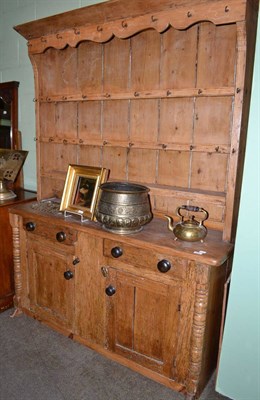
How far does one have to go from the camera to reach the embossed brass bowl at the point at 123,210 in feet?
5.63

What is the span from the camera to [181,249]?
5.07 ft

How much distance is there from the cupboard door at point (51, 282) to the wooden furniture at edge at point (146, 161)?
0.03 feet

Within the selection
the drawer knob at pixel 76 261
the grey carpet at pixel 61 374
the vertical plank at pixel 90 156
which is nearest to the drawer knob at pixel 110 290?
the drawer knob at pixel 76 261

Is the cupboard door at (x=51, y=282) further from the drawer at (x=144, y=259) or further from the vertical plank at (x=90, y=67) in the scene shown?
the vertical plank at (x=90, y=67)

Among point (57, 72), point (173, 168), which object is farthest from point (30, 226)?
point (57, 72)

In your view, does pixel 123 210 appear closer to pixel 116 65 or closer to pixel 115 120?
pixel 115 120

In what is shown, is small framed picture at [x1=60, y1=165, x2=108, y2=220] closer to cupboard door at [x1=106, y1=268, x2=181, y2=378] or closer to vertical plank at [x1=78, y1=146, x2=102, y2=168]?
vertical plank at [x1=78, y1=146, x2=102, y2=168]

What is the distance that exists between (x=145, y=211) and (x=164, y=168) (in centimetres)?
39

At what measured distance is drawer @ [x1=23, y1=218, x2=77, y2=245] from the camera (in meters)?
1.96

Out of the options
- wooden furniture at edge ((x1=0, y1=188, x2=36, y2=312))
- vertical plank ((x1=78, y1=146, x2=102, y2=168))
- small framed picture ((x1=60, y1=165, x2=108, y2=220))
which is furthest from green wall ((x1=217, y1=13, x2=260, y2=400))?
wooden furniture at edge ((x1=0, y1=188, x2=36, y2=312))

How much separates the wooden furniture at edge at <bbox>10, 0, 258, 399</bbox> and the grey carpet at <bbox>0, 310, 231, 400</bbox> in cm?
9

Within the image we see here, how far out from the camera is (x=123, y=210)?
1.71 m

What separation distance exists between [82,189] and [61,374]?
1142mm

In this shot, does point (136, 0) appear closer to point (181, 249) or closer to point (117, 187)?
point (117, 187)
